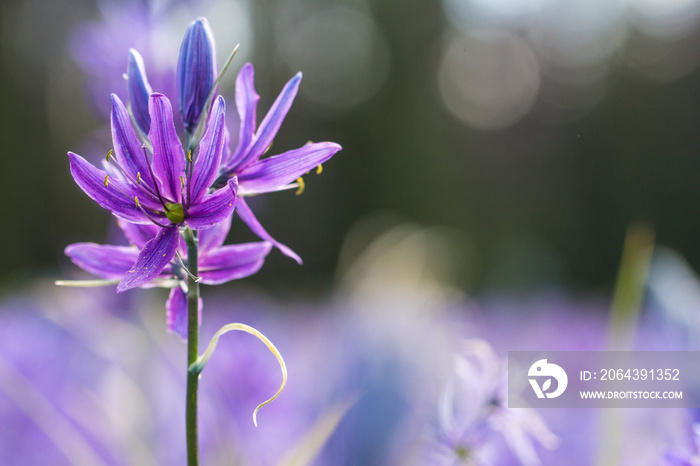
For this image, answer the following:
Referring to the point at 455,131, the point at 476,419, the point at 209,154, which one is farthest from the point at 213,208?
the point at 455,131

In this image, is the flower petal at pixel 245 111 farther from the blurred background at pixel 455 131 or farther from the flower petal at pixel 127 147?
the blurred background at pixel 455 131

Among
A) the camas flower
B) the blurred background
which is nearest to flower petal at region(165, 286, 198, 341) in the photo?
the camas flower

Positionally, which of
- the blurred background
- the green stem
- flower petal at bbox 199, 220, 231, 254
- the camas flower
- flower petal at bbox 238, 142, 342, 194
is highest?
the blurred background

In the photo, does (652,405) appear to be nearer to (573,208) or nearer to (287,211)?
(573,208)

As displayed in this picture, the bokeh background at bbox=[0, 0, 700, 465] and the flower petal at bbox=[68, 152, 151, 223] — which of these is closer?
the flower petal at bbox=[68, 152, 151, 223]

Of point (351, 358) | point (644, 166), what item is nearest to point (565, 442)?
point (351, 358)

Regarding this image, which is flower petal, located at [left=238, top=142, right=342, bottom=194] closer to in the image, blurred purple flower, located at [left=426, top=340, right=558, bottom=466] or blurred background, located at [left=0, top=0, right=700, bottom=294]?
blurred purple flower, located at [left=426, top=340, right=558, bottom=466]
